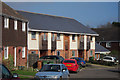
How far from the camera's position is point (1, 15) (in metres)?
24.6

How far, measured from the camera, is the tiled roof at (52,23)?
126 ft

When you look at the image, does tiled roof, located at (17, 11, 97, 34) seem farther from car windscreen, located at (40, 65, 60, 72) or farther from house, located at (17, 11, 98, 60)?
car windscreen, located at (40, 65, 60, 72)

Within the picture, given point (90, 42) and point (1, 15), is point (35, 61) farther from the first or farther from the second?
point (90, 42)

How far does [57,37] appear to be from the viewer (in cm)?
4062

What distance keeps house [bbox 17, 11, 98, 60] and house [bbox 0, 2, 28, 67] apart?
481 cm

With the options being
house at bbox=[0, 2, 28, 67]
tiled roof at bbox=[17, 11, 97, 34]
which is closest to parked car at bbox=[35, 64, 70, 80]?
house at bbox=[0, 2, 28, 67]

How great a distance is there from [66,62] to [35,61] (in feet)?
17.6

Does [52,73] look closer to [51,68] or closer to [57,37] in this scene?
[51,68]

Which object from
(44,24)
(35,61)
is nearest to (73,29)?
(44,24)

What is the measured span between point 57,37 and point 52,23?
3254 millimetres

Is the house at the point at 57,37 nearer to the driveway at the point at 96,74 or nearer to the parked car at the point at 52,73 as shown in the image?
the driveway at the point at 96,74

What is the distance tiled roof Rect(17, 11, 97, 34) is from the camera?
38269mm

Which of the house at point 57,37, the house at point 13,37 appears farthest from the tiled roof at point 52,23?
the house at point 13,37

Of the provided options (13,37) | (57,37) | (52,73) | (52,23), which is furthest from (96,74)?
(52,23)
